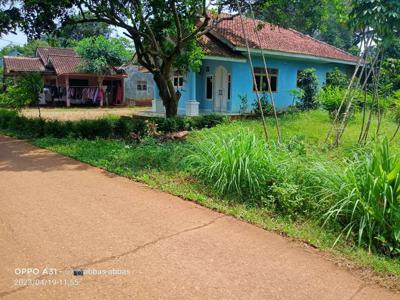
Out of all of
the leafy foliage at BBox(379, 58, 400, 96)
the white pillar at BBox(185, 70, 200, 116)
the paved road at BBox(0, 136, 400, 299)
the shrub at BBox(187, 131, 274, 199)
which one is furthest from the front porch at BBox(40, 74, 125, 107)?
the paved road at BBox(0, 136, 400, 299)

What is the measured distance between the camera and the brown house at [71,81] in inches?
1059

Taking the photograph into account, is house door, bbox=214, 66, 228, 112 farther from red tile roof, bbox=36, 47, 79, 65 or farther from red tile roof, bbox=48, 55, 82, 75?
red tile roof, bbox=36, 47, 79, 65

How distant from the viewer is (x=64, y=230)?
431 cm

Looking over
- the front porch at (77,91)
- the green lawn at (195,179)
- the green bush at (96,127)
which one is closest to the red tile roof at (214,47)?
the green bush at (96,127)

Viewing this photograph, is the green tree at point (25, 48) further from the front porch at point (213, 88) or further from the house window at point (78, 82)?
the front porch at point (213, 88)

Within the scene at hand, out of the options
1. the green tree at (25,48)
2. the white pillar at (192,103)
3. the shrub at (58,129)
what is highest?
the green tree at (25,48)

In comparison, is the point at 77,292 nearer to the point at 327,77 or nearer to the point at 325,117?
the point at 325,117

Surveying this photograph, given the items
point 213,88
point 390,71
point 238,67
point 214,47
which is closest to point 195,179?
point 390,71

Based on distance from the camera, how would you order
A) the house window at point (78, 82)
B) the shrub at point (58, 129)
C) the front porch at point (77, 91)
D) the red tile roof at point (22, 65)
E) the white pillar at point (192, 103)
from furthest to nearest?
1. the house window at point (78, 82)
2. the red tile roof at point (22, 65)
3. the front porch at point (77, 91)
4. the white pillar at point (192, 103)
5. the shrub at point (58, 129)

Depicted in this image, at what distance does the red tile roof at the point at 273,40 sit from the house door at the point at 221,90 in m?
1.72

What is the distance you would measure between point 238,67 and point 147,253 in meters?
14.5

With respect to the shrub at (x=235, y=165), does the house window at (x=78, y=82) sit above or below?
above

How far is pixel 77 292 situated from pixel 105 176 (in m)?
3.84

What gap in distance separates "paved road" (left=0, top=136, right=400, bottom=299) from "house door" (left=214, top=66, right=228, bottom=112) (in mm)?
12400
